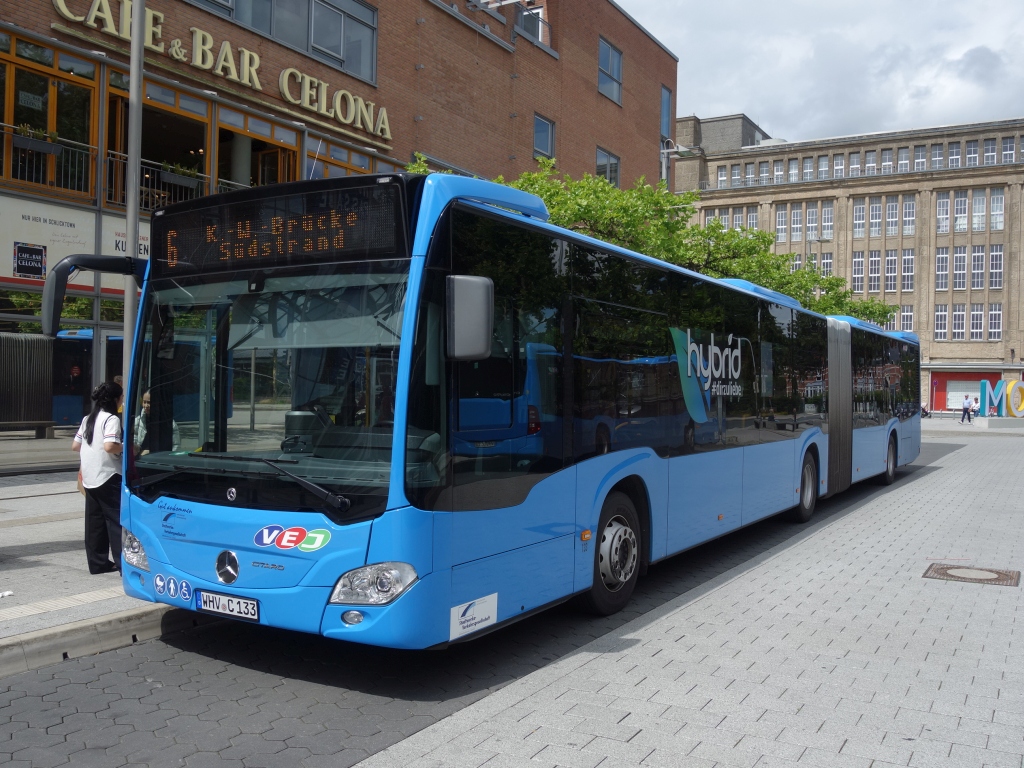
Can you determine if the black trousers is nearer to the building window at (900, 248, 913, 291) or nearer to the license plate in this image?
the license plate

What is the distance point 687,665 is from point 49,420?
12.4 m

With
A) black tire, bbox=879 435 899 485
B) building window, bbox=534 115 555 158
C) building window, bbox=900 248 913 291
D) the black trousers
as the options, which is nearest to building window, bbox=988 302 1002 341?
building window, bbox=900 248 913 291

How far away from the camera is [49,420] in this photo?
48.4ft

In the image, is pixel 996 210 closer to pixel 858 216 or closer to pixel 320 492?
pixel 858 216

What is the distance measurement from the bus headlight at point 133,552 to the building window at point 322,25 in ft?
45.0

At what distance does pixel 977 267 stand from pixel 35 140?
81554mm

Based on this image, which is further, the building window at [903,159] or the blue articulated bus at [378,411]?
the building window at [903,159]

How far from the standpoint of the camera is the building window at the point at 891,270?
83500mm

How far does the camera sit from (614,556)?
688cm

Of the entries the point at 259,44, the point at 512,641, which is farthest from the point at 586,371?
the point at 259,44

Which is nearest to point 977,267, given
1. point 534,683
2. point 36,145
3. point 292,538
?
point 36,145

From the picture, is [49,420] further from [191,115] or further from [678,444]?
[678,444]

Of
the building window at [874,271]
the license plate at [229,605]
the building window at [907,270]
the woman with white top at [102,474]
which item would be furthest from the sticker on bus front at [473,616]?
the building window at [874,271]

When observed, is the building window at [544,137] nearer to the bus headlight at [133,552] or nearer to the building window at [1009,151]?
the bus headlight at [133,552]
